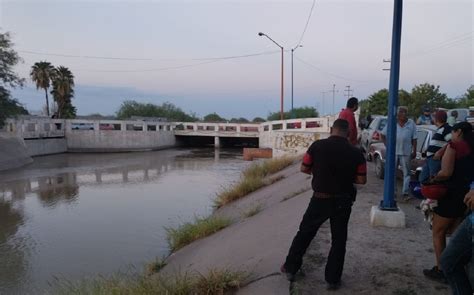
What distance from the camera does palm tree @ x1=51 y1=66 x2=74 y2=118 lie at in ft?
163

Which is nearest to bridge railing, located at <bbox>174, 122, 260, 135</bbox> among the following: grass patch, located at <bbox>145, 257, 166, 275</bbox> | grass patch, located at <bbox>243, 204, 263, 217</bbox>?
grass patch, located at <bbox>243, 204, 263, 217</bbox>

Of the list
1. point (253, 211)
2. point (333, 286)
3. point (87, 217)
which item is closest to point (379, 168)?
point (253, 211)

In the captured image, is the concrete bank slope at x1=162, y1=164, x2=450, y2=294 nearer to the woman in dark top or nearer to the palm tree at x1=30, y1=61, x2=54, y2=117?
the woman in dark top

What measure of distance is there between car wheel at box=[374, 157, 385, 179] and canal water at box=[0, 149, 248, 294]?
17.6ft

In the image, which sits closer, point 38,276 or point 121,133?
point 38,276

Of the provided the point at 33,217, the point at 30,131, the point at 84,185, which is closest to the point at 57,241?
the point at 33,217

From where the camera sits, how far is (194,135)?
166ft

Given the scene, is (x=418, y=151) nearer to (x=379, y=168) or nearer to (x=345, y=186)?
(x=379, y=168)

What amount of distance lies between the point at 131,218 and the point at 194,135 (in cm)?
3775

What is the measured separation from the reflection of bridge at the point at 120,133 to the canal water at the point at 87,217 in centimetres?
881

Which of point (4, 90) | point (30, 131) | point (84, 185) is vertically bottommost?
point (84, 185)

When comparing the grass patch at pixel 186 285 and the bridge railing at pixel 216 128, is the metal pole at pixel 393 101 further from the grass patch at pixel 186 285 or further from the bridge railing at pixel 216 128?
the bridge railing at pixel 216 128

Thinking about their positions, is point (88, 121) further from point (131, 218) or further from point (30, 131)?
point (131, 218)

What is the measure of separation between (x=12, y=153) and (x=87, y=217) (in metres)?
19.4
